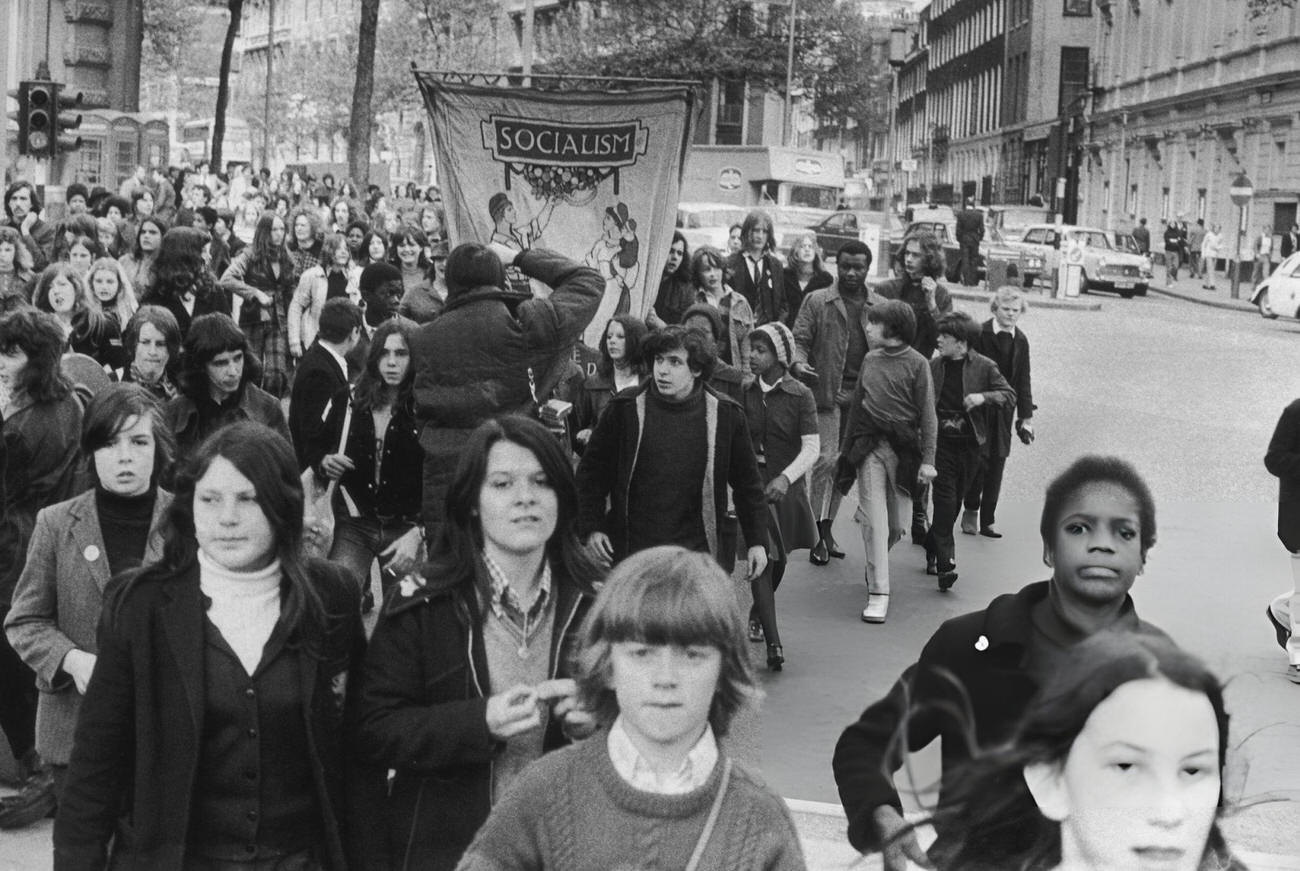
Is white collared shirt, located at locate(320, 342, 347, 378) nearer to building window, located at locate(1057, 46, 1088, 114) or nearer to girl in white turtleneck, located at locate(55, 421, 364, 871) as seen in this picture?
girl in white turtleneck, located at locate(55, 421, 364, 871)

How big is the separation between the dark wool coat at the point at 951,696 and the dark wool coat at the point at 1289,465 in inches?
215

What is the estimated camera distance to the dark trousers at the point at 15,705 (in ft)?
22.1

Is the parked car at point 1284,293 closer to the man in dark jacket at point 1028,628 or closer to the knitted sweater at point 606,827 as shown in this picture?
the man in dark jacket at point 1028,628

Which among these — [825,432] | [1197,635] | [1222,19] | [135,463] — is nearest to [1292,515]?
[1197,635]

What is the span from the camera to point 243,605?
3.94 meters

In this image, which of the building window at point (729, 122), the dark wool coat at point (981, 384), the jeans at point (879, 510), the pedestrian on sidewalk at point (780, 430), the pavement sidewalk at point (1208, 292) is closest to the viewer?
the pedestrian on sidewalk at point (780, 430)

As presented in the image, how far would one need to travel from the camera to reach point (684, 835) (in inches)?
113

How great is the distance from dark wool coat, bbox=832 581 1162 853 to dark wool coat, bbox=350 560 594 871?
569mm

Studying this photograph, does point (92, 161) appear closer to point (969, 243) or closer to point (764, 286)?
point (969, 243)

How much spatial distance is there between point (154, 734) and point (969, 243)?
130 ft

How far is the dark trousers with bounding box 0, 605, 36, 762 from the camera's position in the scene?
6.73 m

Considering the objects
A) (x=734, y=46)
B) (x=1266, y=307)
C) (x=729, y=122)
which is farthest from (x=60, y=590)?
(x=729, y=122)

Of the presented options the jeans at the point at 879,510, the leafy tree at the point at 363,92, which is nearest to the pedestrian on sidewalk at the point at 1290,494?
the jeans at the point at 879,510

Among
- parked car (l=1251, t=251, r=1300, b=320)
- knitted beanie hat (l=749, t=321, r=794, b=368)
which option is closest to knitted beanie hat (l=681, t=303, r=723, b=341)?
knitted beanie hat (l=749, t=321, r=794, b=368)
